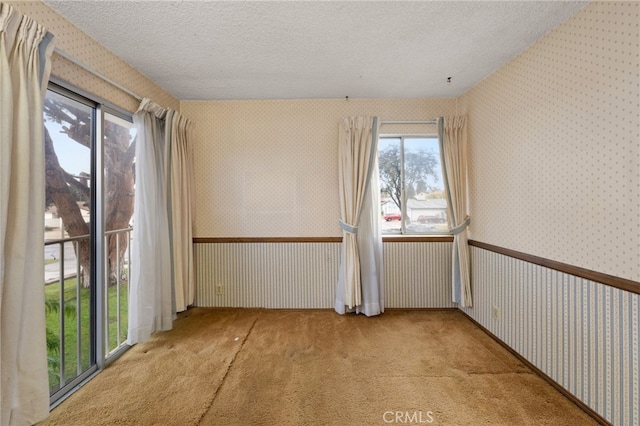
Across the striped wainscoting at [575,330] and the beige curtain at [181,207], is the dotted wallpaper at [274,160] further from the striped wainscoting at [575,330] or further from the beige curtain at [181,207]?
the striped wainscoting at [575,330]

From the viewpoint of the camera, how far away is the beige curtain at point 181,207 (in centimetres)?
262

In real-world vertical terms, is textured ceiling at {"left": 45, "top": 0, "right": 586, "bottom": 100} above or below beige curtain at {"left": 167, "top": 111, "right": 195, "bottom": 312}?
above

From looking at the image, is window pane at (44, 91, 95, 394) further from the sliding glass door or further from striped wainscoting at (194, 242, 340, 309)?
striped wainscoting at (194, 242, 340, 309)

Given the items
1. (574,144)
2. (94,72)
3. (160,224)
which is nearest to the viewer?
(574,144)

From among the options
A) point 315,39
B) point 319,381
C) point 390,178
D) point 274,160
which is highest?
point 315,39

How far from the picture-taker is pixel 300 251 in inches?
120

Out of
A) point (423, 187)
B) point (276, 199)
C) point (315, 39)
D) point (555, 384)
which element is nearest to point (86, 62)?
point (315, 39)

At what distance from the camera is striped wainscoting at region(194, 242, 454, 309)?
2973 millimetres

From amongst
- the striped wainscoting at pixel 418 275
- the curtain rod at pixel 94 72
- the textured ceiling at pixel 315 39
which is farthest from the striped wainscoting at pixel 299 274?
the textured ceiling at pixel 315 39

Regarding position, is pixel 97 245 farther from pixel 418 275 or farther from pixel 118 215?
pixel 418 275

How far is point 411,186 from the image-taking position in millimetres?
3096

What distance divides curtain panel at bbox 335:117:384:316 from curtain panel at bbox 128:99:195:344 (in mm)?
1683

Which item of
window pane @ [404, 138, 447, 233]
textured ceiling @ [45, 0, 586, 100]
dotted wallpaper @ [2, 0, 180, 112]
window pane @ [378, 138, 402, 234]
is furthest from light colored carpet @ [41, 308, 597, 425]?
textured ceiling @ [45, 0, 586, 100]

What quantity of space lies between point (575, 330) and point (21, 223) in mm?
3219
